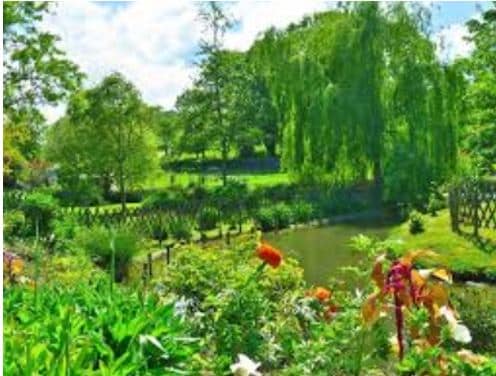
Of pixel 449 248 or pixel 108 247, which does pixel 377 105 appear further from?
pixel 108 247

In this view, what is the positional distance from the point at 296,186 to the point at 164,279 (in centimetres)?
2573

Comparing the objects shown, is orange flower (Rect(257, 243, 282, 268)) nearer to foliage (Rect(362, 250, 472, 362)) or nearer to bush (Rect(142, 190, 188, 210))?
foliage (Rect(362, 250, 472, 362))

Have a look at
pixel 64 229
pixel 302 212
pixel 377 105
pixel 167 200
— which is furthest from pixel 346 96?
pixel 64 229

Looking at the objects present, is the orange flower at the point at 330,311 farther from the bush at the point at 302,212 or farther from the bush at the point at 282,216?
the bush at the point at 302,212

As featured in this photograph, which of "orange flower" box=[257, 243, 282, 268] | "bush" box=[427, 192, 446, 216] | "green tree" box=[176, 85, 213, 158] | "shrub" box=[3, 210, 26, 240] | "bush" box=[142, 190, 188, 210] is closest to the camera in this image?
"orange flower" box=[257, 243, 282, 268]

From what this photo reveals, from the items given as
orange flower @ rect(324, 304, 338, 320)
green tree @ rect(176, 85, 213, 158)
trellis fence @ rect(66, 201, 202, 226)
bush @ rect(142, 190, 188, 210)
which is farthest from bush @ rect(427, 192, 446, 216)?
orange flower @ rect(324, 304, 338, 320)

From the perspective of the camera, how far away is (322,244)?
22.8 meters

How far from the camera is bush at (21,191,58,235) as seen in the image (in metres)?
20.5

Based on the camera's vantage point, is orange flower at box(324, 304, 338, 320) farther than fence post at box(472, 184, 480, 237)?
No

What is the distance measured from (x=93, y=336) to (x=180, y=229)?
20.8 metres

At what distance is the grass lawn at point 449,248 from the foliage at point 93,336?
37.8ft

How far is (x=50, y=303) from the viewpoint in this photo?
166 inches

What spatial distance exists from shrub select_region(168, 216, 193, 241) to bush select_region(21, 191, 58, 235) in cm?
383

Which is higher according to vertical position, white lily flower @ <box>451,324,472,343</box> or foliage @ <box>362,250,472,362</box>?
Answer: foliage @ <box>362,250,472,362</box>
